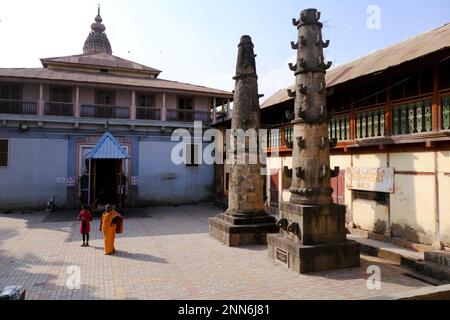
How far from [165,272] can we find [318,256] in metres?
3.90

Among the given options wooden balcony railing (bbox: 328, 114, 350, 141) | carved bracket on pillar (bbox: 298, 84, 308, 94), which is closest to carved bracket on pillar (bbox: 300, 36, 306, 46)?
carved bracket on pillar (bbox: 298, 84, 308, 94)

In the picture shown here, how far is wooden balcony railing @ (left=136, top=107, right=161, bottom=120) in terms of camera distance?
23250 mm

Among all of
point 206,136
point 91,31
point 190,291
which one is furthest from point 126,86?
point 91,31

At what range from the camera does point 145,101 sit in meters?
23.8

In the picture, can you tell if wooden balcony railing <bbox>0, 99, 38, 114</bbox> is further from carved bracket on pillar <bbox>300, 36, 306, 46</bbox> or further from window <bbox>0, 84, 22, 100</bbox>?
carved bracket on pillar <bbox>300, 36, 306, 46</bbox>

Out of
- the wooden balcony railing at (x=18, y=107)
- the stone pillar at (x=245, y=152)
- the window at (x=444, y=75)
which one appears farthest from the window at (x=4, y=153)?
the window at (x=444, y=75)

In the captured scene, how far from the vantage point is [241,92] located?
503 inches

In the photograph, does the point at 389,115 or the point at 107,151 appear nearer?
the point at 389,115

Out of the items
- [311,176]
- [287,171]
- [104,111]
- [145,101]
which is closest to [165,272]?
[287,171]

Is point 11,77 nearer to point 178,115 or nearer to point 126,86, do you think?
point 126,86

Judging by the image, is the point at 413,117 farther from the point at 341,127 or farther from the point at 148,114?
the point at 148,114

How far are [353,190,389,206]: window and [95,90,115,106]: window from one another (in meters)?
17.0

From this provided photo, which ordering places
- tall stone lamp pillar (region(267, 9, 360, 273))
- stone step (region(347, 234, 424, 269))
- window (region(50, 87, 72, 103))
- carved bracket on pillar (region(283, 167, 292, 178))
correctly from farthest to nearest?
window (region(50, 87, 72, 103)), carved bracket on pillar (region(283, 167, 292, 178)), stone step (region(347, 234, 424, 269)), tall stone lamp pillar (region(267, 9, 360, 273))

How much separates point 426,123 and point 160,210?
1523 centimetres
